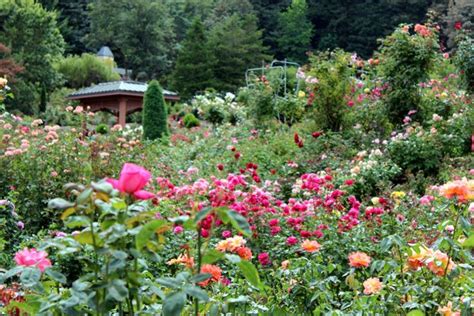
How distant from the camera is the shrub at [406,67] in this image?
26.8ft

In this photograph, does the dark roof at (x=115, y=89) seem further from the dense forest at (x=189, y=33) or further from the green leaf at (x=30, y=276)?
the green leaf at (x=30, y=276)

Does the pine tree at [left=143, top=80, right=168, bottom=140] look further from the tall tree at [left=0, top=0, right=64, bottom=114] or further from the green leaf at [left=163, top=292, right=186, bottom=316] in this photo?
the green leaf at [left=163, top=292, right=186, bottom=316]

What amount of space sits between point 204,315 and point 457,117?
230 inches

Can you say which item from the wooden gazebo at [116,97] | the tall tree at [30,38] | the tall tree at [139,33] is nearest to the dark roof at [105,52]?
the tall tree at [139,33]

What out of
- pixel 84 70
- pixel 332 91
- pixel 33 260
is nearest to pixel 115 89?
pixel 84 70

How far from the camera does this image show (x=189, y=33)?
89.8 ft

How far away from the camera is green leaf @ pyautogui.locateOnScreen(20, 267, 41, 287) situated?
1.22m

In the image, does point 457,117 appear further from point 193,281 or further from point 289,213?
point 193,281

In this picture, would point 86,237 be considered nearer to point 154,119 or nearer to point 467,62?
point 467,62

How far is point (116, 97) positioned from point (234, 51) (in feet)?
32.7

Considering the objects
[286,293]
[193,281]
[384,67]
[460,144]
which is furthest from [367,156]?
[193,281]

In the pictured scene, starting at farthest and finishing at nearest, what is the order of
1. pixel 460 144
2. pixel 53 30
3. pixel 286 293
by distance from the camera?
pixel 53 30 < pixel 460 144 < pixel 286 293

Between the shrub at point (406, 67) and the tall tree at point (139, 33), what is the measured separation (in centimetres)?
2424

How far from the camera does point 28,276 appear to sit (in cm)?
124
